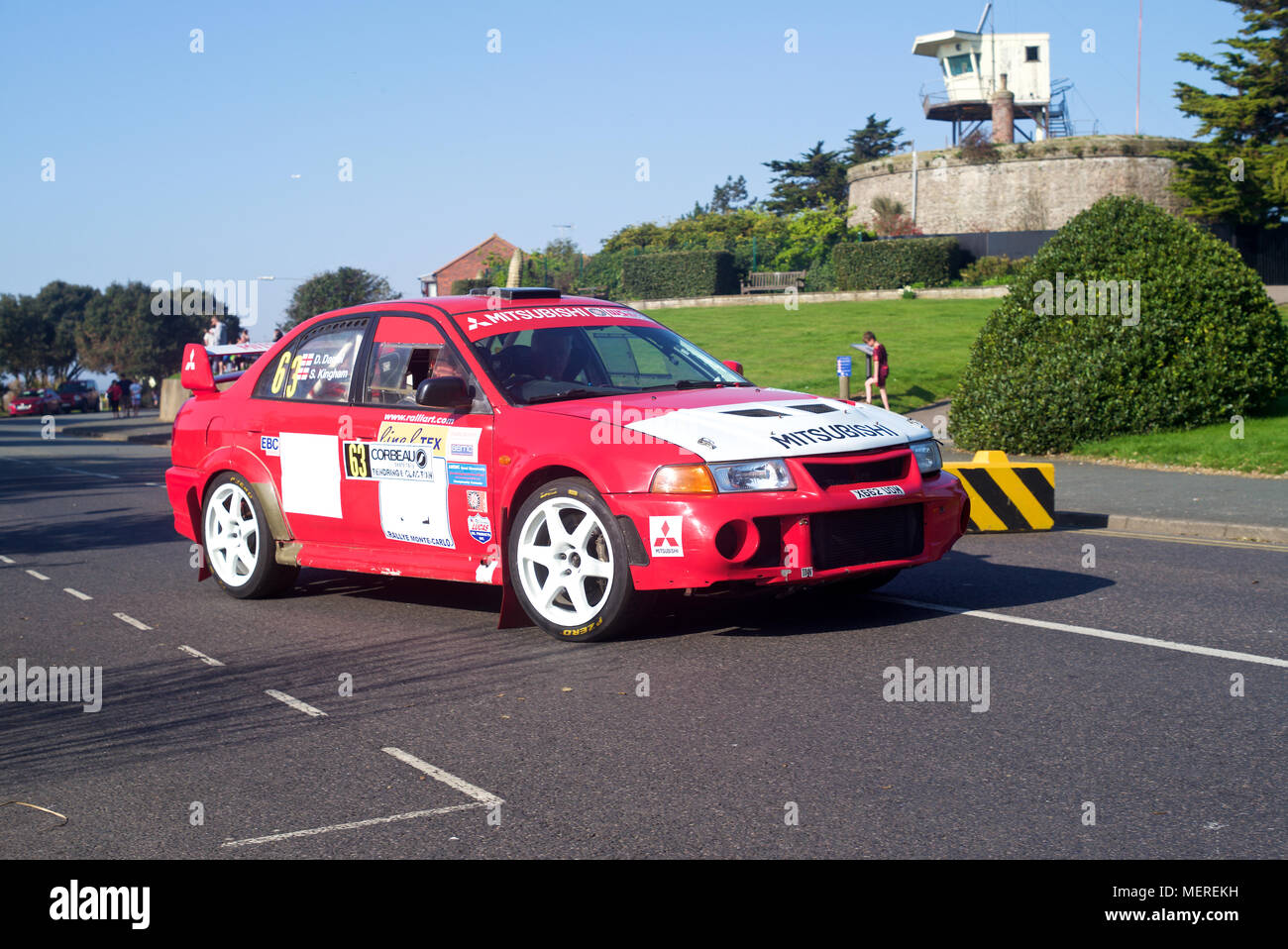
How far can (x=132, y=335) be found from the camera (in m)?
104

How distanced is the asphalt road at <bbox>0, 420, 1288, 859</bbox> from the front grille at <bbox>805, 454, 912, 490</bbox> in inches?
33.0

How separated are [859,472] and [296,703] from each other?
2988 mm

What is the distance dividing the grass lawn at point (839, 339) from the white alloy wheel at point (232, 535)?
60.3ft

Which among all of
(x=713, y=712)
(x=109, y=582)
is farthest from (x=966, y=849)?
(x=109, y=582)

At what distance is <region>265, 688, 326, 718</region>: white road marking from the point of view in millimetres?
5781

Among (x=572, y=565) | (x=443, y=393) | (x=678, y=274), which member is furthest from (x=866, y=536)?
(x=678, y=274)

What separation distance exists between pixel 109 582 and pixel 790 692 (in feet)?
19.9

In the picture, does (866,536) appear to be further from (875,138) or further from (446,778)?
(875,138)

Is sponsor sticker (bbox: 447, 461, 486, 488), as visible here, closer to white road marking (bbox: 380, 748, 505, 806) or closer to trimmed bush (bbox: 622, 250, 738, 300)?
white road marking (bbox: 380, 748, 505, 806)

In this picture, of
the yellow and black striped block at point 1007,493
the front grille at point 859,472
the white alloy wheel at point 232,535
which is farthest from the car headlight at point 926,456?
the white alloy wheel at point 232,535

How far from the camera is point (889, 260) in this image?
169 feet

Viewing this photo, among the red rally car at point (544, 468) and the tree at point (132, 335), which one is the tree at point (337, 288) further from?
the red rally car at point (544, 468)

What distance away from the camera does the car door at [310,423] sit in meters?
8.12

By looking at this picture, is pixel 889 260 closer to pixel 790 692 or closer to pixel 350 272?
pixel 350 272
